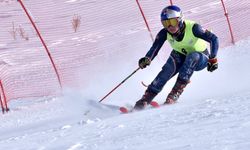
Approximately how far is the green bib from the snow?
560 mm

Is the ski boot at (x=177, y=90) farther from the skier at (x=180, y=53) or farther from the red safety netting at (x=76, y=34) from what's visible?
the red safety netting at (x=76, y=34)

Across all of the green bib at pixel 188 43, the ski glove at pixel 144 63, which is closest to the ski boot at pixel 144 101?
the ski glove at pixel 144 63

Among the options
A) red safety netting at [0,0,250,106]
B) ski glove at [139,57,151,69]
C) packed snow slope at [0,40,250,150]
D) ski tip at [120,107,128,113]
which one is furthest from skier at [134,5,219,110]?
red safety netting at [0,0,250,106]

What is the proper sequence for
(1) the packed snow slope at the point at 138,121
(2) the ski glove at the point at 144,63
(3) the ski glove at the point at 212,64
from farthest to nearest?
(2) the ski glove at the point at 144,63, (3) the ski glove at the point at 212,64, (1) the packed snow slope at the point at 138,121

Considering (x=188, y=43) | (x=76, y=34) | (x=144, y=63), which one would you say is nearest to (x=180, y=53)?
(x=188, y=43)

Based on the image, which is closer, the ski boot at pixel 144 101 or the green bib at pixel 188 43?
the ski boot at pixel 144 101

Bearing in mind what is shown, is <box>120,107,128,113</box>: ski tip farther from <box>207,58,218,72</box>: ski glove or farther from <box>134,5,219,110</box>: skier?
<box>207,58,218,72</box>: ski glove

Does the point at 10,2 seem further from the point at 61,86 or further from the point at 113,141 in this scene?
the point at 113,141

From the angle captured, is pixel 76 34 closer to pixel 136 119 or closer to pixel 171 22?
pixel 171 22

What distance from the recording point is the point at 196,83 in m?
8.38

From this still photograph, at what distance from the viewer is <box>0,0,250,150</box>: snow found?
4184 mm

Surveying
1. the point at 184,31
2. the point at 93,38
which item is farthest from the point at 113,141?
the point at 93,38

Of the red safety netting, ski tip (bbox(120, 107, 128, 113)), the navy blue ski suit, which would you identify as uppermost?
the navy blue ski suit

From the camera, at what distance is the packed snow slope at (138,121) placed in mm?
4156
